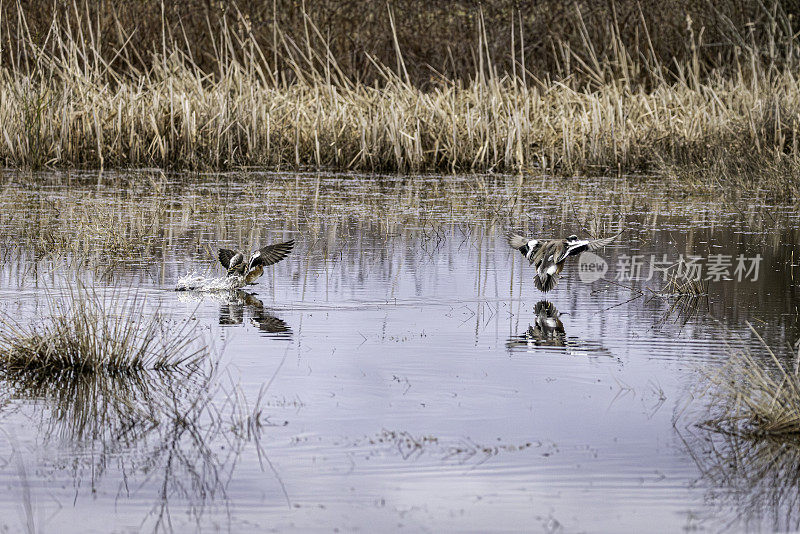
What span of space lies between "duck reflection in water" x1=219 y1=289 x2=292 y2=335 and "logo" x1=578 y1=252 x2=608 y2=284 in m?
2.23

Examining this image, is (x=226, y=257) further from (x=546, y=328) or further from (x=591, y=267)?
(x=591, y=267)

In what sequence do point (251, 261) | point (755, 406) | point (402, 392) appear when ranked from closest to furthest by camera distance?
point (755, 406), point (402, 392), point (251, 261)

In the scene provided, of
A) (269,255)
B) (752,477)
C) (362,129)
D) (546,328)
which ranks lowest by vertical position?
(752,477)

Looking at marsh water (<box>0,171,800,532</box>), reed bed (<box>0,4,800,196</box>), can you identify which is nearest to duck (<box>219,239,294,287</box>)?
marsh water (<box>0,171,800,532</box>)

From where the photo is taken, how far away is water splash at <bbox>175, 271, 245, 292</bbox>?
8195 mm

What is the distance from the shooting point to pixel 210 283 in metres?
8.33

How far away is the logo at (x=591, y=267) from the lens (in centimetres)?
891

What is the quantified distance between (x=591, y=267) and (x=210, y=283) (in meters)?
2.65

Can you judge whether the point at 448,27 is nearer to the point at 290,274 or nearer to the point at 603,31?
the point at 603,31

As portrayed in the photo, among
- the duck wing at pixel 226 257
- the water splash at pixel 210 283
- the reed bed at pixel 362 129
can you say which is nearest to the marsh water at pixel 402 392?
the water splash at pixel 210 283

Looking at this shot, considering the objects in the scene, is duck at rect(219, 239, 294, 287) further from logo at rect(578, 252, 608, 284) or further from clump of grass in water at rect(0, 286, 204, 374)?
clump of grass in water at rect(0, 286, 204, 374)

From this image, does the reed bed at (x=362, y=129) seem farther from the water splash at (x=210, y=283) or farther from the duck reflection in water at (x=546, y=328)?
the duck reflection in water at (x=546, y=328)

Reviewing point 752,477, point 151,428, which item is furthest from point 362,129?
point 752,477

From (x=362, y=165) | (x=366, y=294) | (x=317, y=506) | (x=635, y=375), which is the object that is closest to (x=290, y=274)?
(x=366, y=294)
